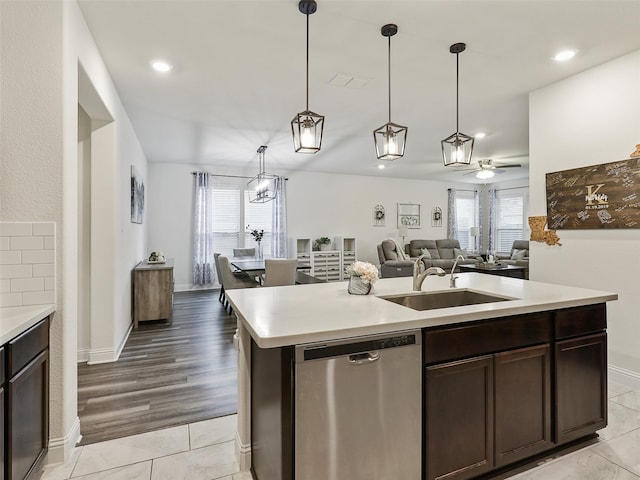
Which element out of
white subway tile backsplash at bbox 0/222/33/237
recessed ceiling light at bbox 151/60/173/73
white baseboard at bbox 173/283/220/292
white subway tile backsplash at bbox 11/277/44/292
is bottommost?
white baseboard at bbox 173/283/220/292

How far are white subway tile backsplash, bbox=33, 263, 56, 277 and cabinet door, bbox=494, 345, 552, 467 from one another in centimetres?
238

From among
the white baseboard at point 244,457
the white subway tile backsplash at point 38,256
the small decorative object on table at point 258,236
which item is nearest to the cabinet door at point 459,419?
the white baseboard at point 244,457

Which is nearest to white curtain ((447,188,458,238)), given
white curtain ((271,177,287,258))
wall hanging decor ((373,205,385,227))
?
wall hanging decor ((373,205,385,227))

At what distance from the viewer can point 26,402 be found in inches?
63.2

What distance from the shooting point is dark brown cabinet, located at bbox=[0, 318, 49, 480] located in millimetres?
1432

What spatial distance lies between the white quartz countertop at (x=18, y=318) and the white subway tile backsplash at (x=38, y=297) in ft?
0.10

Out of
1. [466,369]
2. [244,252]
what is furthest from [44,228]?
[244,252]

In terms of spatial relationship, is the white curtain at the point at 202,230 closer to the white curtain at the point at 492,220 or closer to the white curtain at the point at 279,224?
the white curtain at the point at 279,224

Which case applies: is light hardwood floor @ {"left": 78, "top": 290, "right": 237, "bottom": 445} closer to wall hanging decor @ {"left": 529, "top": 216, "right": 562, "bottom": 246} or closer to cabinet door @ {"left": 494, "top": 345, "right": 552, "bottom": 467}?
cabinet door @ {"left": 494, "top": 345, "right": 552, "bottom": 467}

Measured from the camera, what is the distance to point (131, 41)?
2.63 metres

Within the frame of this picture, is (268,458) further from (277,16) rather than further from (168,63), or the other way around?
(168,63)

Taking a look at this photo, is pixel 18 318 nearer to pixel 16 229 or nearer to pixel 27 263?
pixel 27 263

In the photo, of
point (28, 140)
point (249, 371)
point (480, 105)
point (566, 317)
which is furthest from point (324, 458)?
point (480, 105)

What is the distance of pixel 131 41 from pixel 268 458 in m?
2.98
